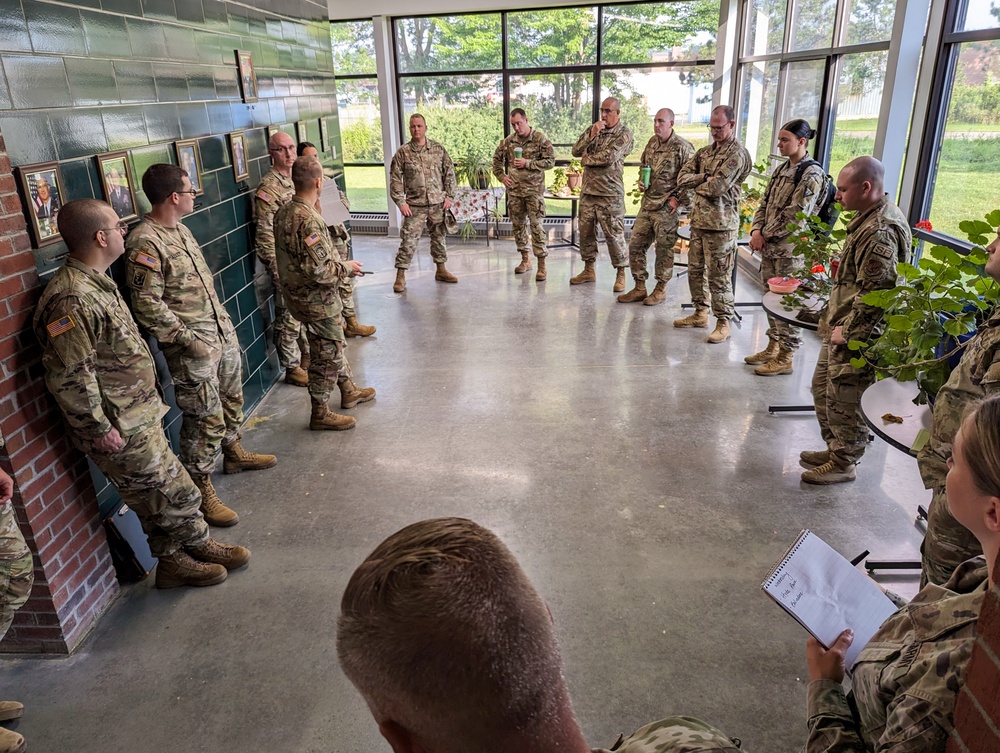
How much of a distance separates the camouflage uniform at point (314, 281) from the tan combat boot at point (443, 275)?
10.6 feet

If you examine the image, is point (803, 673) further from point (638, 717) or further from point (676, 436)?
point (676, 436)

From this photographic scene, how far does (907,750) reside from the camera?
3.28 feet

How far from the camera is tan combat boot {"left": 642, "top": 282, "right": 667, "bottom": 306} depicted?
6.33m

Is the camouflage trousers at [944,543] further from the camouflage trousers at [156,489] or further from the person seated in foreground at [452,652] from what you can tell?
the camouflage trousers at [156,489]

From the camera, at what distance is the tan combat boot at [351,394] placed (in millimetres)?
4375

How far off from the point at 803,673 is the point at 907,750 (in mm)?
1370

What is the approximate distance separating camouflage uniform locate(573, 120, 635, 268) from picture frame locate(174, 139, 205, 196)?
406cm

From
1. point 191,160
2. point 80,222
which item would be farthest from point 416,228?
point 80,222

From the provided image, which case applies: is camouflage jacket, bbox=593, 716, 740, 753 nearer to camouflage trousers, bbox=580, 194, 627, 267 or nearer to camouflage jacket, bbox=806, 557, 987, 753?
camouflage jacket, bbox=806, 557, 987, 753

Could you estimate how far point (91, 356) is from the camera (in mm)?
2316

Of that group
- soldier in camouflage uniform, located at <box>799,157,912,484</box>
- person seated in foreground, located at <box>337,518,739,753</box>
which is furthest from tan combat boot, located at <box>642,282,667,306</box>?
person seated in foreground, located at <box>337,518,739,753</box>

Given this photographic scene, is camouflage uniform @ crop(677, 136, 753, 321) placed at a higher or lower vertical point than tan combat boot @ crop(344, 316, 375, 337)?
higher

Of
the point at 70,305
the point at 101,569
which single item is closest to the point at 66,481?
the point at 101,569

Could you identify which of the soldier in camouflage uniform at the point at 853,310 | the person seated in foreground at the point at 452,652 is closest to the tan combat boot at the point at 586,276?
the soldier in camouflage uniform at the point at 853,310
